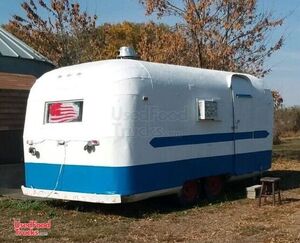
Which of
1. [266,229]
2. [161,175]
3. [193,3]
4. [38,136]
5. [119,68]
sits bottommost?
[266,229]

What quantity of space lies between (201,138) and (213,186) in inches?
56.0

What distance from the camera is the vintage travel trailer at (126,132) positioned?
401 inches

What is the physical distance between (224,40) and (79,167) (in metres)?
12.9

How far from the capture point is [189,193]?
11.8 meters

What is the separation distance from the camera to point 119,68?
10.5 meters

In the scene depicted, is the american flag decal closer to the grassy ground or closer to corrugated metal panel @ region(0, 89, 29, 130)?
the grassy ground

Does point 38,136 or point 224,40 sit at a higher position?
point 224,40

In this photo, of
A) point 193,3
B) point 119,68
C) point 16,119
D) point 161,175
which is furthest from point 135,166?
point 193,3

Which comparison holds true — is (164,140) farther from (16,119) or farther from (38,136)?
(16,119)

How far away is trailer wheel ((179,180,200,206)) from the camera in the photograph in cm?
1159

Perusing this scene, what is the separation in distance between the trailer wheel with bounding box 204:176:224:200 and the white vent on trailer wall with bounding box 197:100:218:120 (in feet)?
4.68

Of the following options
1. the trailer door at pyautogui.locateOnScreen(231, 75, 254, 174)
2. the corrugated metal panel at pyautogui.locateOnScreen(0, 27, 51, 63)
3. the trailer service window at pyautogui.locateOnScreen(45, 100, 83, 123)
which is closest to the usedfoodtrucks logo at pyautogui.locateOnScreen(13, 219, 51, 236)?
the trailer service window at pyautogui.locateOnScreen(45, 100, 83, 123)

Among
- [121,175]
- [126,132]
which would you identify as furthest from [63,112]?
[121,175]

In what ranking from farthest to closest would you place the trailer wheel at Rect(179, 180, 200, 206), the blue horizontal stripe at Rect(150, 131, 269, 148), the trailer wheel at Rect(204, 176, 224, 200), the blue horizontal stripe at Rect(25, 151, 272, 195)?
the trailer wheel at Rect(204, 176, 224, 200)
the trailer wheel at Rect(179, 180, 200, 206)
the blue horizontal stripe at Rect(150, 131, 269, 148)
the blue horizontal stripe at Rect(25, 151, 272, 195)
